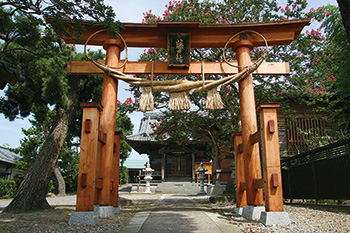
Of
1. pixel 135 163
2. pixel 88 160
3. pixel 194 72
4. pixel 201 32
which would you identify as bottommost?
pixel 88 160

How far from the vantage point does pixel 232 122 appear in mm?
8867

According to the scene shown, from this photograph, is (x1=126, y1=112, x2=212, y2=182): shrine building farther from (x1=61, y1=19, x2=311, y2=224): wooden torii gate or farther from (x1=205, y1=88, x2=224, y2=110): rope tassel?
(x1=205, y1=88, x2=224, y2=110): rope tassel

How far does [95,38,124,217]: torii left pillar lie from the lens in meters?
Result: 4.70

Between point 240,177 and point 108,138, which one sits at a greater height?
point 108,138

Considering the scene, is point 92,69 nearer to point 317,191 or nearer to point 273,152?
point 273,152

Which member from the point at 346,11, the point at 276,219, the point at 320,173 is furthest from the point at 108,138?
the point at 320,173

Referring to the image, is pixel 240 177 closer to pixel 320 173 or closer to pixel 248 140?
pixel 248 140

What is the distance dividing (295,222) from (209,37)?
3.81m

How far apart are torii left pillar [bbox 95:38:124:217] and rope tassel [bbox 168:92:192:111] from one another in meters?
1.16

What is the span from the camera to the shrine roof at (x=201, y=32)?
5.24 m

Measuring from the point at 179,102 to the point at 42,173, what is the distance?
3611mm

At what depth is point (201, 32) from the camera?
5488mm

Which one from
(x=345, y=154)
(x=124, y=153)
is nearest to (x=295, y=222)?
(x=345, y=154)

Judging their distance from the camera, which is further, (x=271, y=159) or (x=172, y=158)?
(x=172, y=158)
